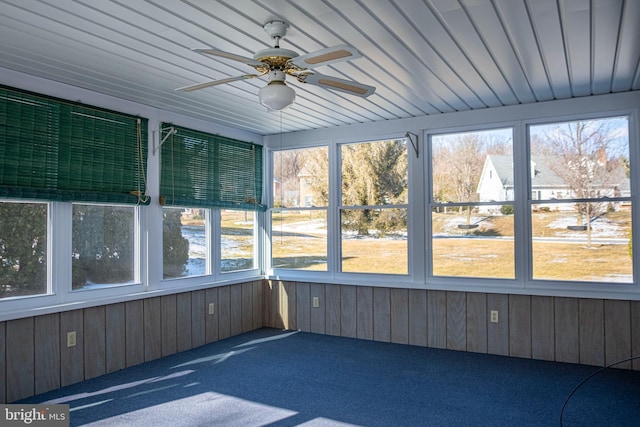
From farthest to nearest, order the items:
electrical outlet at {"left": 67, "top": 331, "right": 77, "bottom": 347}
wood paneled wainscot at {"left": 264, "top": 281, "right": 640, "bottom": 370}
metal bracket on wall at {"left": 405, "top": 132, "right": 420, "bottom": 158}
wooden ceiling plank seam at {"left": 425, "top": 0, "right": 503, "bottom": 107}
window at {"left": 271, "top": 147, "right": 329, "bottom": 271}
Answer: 1. window at {"left": 271, "top": 147, "right": 329, "bottom": 271}
2. metal bracket on wall at {"left": 405, "top": 132, "right": 420, "bottom": 158}
3. wood paneled wainscot at {"left": 264, "top": 281, "right": 640, "bottom": 370}
4. electrical outlet at {"left": 67, "top": 331, "right": 77, "bottom": 347}
5. wooden ceiling plank seam at {"left": 425, "top": 0, "right": 503, "bottom": 107}

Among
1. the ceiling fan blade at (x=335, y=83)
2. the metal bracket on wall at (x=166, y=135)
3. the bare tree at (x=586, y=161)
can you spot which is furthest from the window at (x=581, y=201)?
the metal bracket on wall at (x=166, y=135)

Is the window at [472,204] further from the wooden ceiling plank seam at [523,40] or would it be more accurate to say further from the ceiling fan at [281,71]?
the ceiling fan at [281,71]

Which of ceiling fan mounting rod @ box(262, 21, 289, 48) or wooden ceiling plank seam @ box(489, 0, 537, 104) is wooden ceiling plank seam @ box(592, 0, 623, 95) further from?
ceiling fan mounting rod @ box(262, 21, 289, 48)

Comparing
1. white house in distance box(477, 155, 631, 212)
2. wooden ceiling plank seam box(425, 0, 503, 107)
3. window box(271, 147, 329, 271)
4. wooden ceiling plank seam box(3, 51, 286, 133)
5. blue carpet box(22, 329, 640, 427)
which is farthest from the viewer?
window box(271, 147, 329, 271)

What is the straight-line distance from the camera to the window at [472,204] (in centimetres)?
471

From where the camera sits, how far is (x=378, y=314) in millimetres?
5188

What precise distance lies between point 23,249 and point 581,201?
4777 millimetres

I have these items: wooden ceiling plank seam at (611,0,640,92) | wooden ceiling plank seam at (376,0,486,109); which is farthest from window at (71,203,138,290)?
wooden ceiling plank seam at (611,0,640,92)

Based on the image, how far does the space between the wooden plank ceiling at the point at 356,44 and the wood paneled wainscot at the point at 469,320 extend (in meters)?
1.95

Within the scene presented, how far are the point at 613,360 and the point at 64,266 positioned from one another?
4739mm

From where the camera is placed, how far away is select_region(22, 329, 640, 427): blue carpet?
122 inches

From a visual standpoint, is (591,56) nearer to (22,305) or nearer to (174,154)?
(174,154)

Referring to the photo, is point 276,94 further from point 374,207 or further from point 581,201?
point 581,201

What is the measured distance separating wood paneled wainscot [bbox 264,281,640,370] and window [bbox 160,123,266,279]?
804 mm
